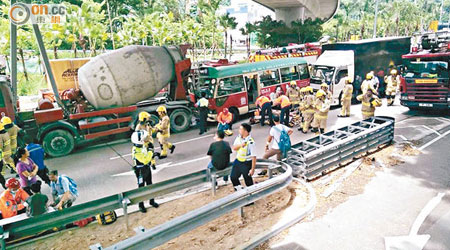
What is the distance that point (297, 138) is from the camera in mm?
11508

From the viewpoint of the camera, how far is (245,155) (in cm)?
619

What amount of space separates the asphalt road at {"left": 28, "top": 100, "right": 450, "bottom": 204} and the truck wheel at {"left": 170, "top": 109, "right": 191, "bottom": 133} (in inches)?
12.0

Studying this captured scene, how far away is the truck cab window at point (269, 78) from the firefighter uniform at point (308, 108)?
8.63ft

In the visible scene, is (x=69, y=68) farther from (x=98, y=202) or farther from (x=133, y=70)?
(x=98, y=202)

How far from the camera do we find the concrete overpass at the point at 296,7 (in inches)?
1321

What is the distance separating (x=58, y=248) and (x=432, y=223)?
6.05 m

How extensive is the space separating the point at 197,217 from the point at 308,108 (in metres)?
7.89

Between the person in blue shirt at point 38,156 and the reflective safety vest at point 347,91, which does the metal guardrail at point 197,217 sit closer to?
the person in blue shirt at point 38,156

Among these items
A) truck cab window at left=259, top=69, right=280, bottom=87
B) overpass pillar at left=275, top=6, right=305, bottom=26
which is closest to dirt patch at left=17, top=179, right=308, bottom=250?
truck cab window at left=259, top=69, right=280, bottom=87

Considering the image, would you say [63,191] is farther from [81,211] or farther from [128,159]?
[128,159]

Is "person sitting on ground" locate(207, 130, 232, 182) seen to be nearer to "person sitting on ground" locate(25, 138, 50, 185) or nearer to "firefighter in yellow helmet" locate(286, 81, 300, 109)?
"person sitting on ground" locate(25, 138, 50, 185)

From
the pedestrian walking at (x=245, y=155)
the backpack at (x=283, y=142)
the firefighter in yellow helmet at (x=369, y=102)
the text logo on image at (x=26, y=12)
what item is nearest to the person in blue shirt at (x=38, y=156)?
the pedestrian walking at (x=245, y=155)

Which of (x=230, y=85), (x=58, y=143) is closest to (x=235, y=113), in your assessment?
(x=230, y=85)

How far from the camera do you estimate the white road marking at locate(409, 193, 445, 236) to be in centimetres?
560
